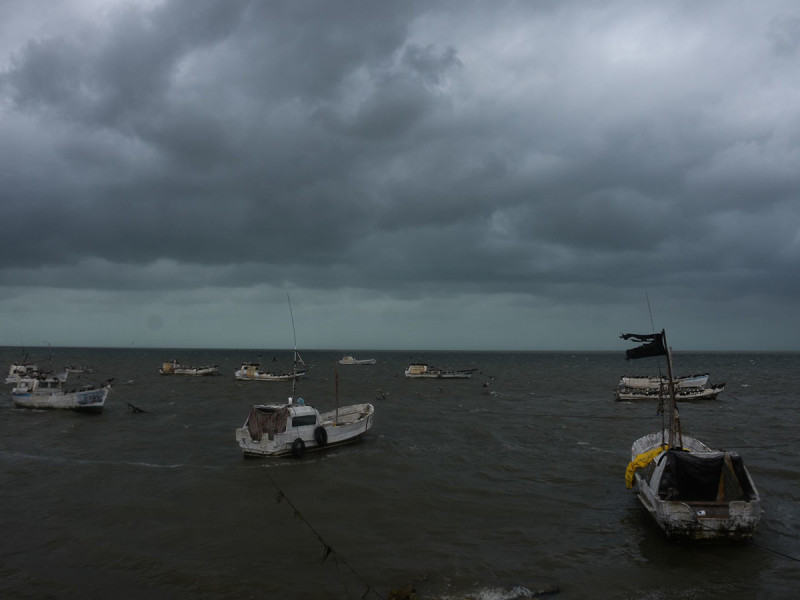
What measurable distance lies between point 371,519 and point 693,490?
384 inches

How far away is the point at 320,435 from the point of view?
1060 inches

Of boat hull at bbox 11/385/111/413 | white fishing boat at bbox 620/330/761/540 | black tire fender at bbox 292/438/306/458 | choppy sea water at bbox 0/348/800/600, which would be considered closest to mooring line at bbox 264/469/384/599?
choppy sea water at bbox 0/348/800/600

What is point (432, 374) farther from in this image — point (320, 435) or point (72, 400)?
point (320, 435)

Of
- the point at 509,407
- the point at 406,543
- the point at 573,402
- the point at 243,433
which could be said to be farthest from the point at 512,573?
the point at 573,402

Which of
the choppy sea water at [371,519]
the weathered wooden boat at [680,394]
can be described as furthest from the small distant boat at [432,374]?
the choppy sea water at [371,519]

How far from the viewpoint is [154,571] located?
13.0 m

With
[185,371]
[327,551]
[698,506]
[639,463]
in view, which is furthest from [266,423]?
[185,371]

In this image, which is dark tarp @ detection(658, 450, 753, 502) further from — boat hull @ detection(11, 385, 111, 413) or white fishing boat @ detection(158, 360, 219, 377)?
white fishing boat @ detection(158, 360, 219, 377)

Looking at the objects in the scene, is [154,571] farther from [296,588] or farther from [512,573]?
[512,573]

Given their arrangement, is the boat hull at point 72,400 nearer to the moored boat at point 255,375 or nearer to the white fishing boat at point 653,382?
the moored boat at point 255,375

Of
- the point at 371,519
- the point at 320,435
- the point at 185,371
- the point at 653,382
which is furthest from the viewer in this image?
the point at 185,371

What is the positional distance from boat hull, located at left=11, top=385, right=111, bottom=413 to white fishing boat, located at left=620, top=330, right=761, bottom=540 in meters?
39.0

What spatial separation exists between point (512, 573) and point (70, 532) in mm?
12627

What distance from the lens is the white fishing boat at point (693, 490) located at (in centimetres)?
1405
